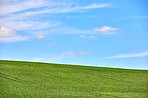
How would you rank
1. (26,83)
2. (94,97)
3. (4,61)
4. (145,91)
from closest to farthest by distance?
(94,97)
(26,83)
(145,91)
(4,61)

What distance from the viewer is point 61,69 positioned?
39.6 ft

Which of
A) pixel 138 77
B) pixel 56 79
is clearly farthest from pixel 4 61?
pixel 138 77

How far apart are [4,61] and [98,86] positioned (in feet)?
22.5

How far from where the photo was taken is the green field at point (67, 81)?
7.69 m

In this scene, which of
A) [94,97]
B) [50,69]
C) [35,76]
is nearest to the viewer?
[94,97]

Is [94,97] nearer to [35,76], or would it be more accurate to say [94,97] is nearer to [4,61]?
[35,76]

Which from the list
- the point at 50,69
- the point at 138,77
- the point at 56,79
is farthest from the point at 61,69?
the point at 138,77

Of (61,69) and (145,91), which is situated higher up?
(61,69)

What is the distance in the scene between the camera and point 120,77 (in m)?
11.9

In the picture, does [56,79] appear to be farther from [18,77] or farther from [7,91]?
[7,91]

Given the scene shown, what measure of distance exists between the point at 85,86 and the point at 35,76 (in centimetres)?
266

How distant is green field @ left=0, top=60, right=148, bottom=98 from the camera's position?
7.69 metres

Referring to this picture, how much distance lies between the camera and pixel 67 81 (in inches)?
382

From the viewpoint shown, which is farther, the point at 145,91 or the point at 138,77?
the point at 138,77
